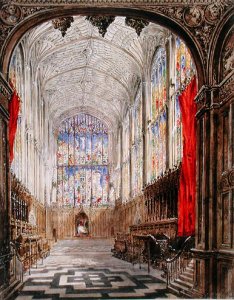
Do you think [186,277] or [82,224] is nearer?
[186,277]

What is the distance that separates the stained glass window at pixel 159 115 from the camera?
21.5m

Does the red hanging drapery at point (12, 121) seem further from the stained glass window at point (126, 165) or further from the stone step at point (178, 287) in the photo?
the stained glass window at point (126, 165)

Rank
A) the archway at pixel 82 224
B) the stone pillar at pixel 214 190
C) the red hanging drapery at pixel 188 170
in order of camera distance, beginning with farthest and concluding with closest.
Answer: the archway at pixel 82 224 < the red hanging drapery at pixel 188 170 < the stone pillar at pixel 214 190

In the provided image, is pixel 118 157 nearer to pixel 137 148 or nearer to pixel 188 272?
pixel 137 148

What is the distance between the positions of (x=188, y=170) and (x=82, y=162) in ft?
95.7

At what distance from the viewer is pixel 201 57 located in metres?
9.42

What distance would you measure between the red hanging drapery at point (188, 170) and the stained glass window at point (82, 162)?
27386 millimetres

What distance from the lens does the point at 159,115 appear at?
22438mm

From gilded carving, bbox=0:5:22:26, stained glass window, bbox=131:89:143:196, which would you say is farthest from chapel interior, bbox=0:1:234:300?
stained glass window, bbox=131:89:143:196

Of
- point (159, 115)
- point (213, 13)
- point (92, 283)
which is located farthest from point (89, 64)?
point (213, 13)

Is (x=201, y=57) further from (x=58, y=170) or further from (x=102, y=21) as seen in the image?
(x=58, y=170)

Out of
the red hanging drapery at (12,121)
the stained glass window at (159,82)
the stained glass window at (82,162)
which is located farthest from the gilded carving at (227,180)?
the stained glass window at (82,162)

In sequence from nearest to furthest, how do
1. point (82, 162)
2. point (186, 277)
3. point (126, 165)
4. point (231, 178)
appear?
point (231, 178) → point (186, 277) → point (126, 165) → point (82, 162)

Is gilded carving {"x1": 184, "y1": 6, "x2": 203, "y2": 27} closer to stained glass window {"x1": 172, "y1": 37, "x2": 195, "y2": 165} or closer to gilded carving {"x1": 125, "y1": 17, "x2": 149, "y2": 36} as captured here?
gilded carving {"x1": 125, "y1": 17, "x2": 149, "y2": 36}
